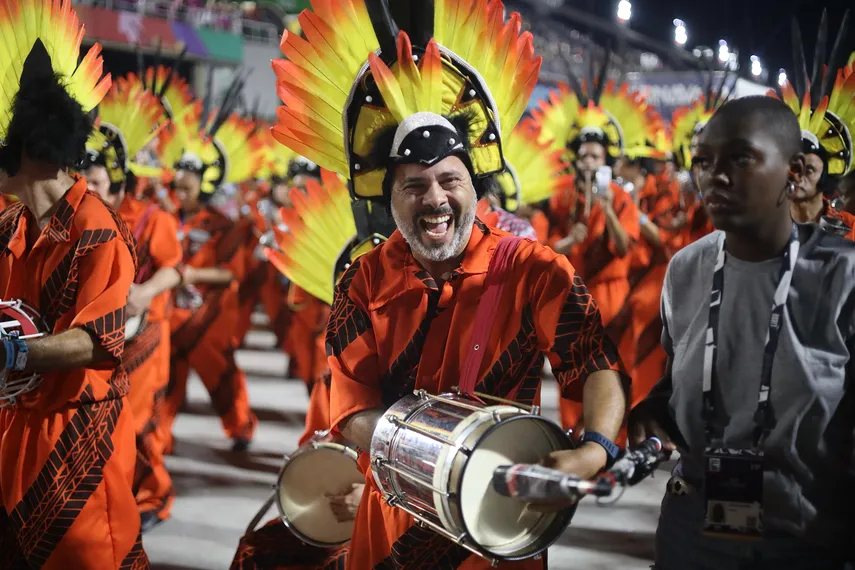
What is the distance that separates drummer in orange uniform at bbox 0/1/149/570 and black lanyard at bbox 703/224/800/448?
1990mm

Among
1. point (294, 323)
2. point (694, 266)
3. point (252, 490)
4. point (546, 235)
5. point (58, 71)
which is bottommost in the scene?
point (252, 490)

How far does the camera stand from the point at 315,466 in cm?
338

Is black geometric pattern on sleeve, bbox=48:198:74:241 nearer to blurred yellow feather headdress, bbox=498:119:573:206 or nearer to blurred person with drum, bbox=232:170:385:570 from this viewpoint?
blurred person with drum, bbox=232:170:385:570

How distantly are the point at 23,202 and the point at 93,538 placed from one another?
4.09 ft

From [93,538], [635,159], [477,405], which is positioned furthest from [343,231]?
[635,159]

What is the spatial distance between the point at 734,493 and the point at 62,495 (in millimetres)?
2249

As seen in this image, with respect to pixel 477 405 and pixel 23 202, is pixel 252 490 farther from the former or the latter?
pixel 477 405

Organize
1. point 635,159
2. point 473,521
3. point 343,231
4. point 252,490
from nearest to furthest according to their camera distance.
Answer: point 473,521
point 343,231
point 252,490
point 635,159

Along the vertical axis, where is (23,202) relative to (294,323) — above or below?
above

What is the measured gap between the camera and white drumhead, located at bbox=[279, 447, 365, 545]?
10.9ft

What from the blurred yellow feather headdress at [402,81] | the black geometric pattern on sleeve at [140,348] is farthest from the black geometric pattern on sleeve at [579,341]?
the black geometric pattern on sleeve at [140,348]

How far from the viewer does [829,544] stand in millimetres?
2041

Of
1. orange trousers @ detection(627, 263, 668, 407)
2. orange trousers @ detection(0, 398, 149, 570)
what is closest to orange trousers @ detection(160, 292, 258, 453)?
orange trousers @ detection(627, 263, 668, 407)

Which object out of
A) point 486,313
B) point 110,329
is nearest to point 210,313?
point 110,329
